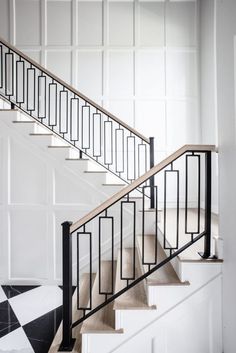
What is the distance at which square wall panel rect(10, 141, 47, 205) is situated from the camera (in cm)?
403

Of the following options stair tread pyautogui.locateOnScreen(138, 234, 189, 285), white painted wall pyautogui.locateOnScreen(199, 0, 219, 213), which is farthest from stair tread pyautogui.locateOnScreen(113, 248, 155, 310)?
white painted wall pyautogui.locateOnScreen(199, 0, 219, 213)

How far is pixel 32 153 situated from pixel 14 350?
2487 millimetres

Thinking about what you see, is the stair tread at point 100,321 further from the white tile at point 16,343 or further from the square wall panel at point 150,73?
the square wall panel at point 150,73

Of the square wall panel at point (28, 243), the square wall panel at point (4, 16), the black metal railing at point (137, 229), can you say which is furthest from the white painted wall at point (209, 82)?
the square wall panel at point (4, 16)

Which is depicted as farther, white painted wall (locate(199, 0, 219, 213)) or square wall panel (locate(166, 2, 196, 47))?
square wall panel (locate(166, 2, 196, 47))

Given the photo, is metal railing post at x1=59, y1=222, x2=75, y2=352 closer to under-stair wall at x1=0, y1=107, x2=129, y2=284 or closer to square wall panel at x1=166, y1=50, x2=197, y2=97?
under-stair wall at x1=0, y1=107, x2=129, y2=284

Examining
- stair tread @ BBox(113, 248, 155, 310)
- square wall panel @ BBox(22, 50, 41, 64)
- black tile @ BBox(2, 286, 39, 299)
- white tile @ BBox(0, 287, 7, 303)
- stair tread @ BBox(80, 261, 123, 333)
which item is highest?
square wall panel @ BBox(22, 50, 41, 64)

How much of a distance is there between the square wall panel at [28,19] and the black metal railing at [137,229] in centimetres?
372

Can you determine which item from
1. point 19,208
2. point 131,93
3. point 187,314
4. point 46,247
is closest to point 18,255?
point 46,247

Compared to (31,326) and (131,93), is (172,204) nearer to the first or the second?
(131,93)

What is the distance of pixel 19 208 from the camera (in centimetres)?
405

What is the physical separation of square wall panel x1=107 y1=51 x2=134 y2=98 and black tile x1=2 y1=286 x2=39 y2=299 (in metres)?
3.68

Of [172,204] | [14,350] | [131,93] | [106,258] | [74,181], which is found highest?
[131,93]

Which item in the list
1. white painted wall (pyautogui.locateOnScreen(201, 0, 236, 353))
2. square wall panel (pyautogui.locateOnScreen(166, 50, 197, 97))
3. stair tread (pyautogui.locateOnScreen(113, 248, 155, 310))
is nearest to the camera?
white painted wall (pyautogui.locateOnScreen(201, 0, 236, 353))
